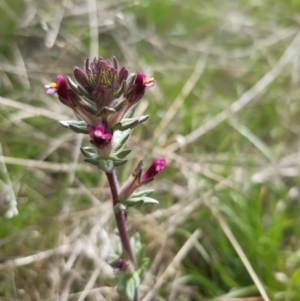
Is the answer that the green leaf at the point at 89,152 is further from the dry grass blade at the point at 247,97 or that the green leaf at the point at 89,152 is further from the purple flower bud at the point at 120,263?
the dry grass blade at the point at 247,97

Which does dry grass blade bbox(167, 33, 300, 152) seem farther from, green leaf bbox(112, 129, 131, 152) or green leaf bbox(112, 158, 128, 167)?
green leaf bbox(112, 158, 128, 167)

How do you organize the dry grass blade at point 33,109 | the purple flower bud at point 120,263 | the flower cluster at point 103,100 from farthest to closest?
the dry grass blade at point 33,109
the purple flower bud at point 120,263
the flower cluster at point 103,100

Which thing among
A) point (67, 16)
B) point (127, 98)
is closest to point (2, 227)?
point (127, 98)

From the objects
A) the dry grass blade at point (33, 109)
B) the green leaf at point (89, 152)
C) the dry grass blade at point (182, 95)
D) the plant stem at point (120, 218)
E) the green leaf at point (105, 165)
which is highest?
the dry grass blade at point (182, 95)

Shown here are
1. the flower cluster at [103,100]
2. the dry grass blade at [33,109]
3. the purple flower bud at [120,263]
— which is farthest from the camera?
the dry grass blade at [33,109]

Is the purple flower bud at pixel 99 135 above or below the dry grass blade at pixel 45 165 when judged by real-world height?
below

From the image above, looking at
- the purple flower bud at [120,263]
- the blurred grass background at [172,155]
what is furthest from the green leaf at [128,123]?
the blurred grass background at [172,155]

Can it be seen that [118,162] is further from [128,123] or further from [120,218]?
[120,218]
